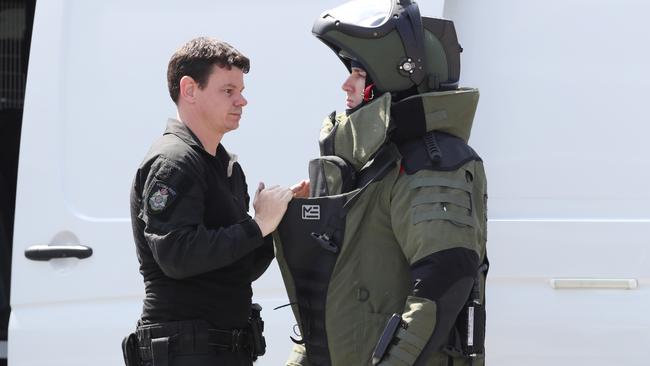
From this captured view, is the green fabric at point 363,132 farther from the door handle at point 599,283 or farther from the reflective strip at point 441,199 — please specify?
the door handle at point 599,283

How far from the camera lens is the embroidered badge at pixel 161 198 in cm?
222

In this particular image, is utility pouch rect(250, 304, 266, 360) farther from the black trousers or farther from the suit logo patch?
the suit logo patch

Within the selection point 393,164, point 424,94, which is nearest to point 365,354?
point 393,164

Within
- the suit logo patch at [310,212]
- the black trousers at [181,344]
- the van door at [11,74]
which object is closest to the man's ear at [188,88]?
the suit logo patch at [310,212]

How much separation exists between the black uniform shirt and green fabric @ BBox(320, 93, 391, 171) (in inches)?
10.9

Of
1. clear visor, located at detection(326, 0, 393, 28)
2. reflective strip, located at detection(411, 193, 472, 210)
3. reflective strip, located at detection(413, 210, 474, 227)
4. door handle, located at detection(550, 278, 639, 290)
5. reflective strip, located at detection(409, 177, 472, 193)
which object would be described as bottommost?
door handle, located at detection(550, 278, 639, 290)

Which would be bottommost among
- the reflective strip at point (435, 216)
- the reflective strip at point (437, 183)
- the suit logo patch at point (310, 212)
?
the reflective strip at point (435, 216)

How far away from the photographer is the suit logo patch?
86.2 inches

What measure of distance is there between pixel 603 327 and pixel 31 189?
1.77 meters

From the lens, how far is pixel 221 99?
240cm

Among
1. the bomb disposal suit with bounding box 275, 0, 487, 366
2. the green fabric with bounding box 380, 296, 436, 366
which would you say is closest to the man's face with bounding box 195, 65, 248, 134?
the bomb disposal suit with bounding box 275, 0, 487, 366

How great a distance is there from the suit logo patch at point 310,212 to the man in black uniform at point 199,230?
62 millimetres

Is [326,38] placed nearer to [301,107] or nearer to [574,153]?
[301,107]

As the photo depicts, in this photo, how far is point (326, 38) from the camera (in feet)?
7.26
